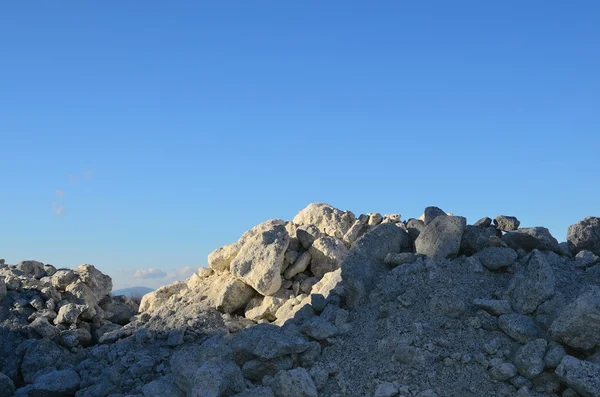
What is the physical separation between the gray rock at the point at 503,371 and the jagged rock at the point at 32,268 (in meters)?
10.4

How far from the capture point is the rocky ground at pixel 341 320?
25.7 feet

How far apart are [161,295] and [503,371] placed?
27.3 feet

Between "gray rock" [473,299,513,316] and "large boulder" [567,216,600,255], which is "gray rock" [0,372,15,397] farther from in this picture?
"large boulder" [567,216,600,255]

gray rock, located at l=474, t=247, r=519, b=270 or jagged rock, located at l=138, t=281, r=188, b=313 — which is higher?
gray rock, located at l=474, t=247, r=519, b=270

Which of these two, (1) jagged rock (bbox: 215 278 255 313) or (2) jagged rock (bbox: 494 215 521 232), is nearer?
(2) jagged rock (bbox: 494 215 521 232)

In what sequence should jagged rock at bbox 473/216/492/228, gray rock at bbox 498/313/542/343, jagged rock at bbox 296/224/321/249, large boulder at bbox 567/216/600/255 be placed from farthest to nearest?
jagged rock at bbox 296/224/321/249 → jagged rock at bbox 473/216/492/228 → large boulder at bbox 567/216/600/255 → gray rock at bbox 498/313/542/343

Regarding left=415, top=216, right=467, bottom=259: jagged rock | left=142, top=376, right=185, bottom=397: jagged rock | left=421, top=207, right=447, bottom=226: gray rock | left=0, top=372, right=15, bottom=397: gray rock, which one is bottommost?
left=0, top=372, right=15, bottom=397: gray rock

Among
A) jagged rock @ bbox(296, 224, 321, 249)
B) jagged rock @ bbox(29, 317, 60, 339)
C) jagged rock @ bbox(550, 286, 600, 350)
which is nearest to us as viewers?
jagged rock @ bbox(550, 286, 600, 350)

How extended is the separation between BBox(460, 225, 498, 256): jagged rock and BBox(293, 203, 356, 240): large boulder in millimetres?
3201

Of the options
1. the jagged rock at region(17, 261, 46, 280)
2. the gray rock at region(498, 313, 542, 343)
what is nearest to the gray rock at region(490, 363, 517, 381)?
the gray rock at region(498, 313, 542, 343)

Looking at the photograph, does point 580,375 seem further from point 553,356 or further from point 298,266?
point 298,266

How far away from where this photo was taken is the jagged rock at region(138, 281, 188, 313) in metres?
13.8

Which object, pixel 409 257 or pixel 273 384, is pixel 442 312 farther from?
pixel 273 384

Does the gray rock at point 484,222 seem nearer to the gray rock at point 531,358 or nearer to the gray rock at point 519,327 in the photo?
the gray rock at point 519,327
